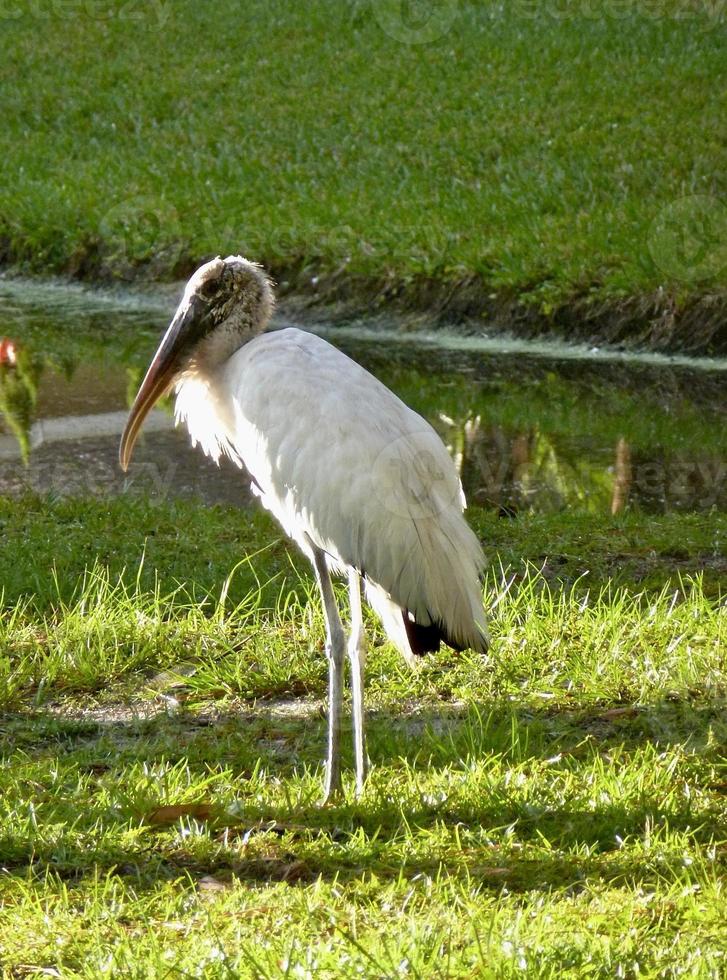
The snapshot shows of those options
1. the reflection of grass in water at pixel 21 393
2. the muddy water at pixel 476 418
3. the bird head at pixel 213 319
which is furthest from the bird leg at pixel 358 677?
the reflection of grass in water at pixel 21 393

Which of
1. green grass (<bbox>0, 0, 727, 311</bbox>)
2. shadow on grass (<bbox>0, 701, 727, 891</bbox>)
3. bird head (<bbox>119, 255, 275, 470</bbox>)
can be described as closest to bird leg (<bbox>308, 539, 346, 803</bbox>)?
shadow on grass (<bbox>0, 701, 727, 891</bbox>)

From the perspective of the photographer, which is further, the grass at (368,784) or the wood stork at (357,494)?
the wood stork at (357,494)

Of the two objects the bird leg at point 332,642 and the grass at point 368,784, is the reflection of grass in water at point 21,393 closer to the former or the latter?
the grass at point 368,784

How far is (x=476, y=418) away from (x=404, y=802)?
4.60m

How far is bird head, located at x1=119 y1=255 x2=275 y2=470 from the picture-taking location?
13.6 ft

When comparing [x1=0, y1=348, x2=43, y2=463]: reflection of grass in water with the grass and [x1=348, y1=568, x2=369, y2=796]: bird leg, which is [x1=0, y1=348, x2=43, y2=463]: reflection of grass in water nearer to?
the grass

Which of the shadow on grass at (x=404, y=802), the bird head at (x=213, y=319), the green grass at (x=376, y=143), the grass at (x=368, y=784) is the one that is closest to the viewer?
the grass at (x=368, y=784)

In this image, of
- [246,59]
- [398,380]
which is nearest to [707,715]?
[398,380]

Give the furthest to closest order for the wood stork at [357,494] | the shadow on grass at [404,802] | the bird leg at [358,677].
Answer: the bird leg at [358,677] < the wood stork at [357,494] < the shadow on grass at [404,802]

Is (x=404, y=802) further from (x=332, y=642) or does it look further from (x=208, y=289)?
(x=208, y=289)

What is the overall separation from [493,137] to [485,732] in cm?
876

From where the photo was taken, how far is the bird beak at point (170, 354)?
13.6 ft

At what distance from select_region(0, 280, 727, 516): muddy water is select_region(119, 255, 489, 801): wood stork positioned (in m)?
2.79

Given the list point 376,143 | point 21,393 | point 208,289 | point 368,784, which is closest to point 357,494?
point 368,784
